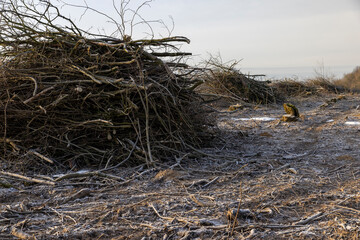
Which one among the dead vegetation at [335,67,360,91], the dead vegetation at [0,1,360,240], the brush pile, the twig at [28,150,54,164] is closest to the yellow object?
the dead vegetation at [0,1,360,240]

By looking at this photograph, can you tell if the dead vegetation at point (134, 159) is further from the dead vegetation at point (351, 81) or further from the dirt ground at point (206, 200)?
the dead vegetation at point (351, 81)

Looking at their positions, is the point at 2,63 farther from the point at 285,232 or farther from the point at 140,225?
the point at 285,232

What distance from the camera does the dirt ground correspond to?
88.8 inches

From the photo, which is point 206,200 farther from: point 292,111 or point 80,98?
point 292,111

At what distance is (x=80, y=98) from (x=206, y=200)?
6.73ft

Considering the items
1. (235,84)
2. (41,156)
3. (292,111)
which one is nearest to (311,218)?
(41,156)

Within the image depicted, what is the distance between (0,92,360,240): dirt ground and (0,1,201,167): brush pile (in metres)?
0.49

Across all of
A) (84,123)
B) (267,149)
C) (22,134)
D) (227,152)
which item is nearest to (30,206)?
(84,123)

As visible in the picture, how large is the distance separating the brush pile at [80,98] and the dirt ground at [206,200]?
0.49m

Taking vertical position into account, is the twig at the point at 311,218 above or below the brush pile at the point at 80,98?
below

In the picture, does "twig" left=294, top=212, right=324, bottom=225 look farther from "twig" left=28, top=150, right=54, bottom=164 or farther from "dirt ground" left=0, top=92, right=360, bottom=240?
"twig" left=28, top=150, right=54, bottom=164

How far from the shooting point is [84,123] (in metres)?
4.03

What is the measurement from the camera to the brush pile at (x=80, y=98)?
408 centimetres

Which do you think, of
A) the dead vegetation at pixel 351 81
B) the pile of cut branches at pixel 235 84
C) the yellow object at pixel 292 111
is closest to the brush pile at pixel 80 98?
the yellow object at pixel 292 111
